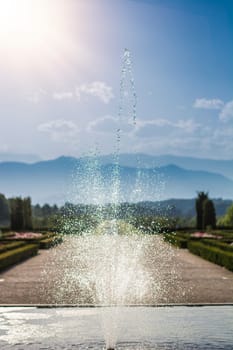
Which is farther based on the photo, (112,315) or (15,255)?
(15,255)

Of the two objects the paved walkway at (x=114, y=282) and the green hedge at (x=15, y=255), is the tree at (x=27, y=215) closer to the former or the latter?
the green hedge at (x=15, y=255)

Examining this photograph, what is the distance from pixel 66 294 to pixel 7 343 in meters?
5.59

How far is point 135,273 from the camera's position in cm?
2067

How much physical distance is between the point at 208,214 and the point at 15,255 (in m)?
39.3

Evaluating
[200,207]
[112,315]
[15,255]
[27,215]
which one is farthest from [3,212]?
[112,315]

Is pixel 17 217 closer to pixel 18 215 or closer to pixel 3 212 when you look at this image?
pixel 18 215

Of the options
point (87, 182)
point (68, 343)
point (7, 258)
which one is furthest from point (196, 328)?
Answer: point (7, 258)

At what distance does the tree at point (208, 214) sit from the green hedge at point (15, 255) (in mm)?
33089

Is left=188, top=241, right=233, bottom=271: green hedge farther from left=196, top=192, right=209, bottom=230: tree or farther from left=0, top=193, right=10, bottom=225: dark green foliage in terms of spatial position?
left=0, top=193, right=10, bottom=225: dark green foliage

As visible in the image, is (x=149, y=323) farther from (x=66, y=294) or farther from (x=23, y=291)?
(x=23, y=291)

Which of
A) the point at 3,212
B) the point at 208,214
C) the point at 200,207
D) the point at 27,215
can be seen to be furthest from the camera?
the point at 3,212

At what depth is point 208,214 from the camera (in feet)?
204

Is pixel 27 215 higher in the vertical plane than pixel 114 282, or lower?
higher

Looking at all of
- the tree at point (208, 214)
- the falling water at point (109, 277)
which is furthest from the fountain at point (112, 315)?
the tree at point (208, 214)
